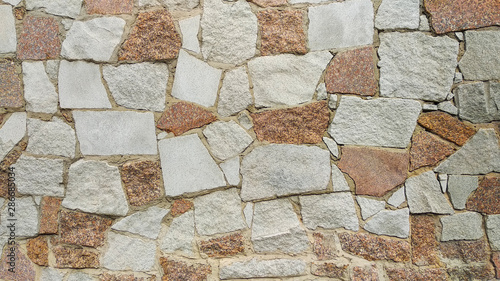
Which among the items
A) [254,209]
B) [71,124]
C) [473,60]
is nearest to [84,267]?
[71,124]

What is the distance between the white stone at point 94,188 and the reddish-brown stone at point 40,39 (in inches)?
20.4

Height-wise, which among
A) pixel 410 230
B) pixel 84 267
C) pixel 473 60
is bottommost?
pixel 84 267

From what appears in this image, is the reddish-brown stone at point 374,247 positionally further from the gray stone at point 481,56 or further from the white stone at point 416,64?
the gray stone at point 481,56

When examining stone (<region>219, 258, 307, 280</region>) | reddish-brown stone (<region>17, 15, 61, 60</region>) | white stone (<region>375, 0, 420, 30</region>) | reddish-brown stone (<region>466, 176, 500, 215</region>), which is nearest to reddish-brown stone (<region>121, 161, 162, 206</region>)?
stone (<region>219, 258, 307, 280</region>)

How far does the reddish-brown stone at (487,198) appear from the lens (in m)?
1.86

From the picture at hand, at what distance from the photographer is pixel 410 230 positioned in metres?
1.86

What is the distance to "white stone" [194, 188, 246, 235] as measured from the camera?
1.85 metres

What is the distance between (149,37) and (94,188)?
740 millimetres

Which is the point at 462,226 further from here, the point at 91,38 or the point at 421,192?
the point at 91,38

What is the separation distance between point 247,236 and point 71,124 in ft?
3.17

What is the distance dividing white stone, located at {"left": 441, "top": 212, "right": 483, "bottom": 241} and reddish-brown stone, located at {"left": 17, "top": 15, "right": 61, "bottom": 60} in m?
1.97

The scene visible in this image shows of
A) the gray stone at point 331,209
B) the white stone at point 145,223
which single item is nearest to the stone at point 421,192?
the gray stone at point 331,209

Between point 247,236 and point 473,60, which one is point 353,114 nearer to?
point 473,60

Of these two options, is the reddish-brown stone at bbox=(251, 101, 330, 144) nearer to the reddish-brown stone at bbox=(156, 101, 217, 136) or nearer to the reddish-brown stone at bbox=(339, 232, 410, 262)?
the reddish-brown stone at bbox=(156, 101, 217, 136)
